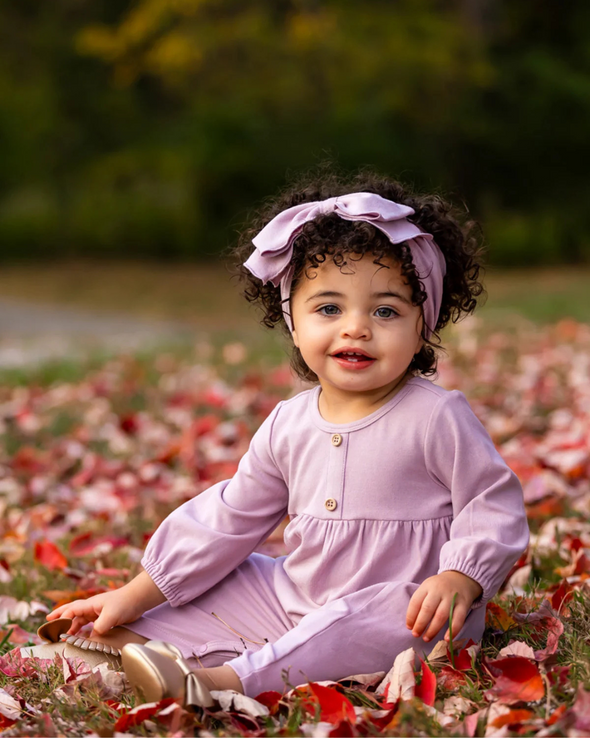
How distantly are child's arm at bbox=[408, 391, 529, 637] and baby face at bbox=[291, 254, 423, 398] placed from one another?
0.47 feet

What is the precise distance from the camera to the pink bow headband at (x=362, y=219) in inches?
78.6

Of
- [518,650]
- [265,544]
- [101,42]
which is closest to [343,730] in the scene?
[518,650]

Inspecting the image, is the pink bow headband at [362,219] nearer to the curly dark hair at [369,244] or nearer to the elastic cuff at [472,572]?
the curly dark hair at [369,244]

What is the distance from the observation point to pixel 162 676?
1738mm

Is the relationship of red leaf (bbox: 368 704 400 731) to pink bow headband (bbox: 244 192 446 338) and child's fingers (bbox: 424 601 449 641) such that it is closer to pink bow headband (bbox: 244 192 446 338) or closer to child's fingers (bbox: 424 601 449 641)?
child's fingers (bbox: 424 601 449 641)

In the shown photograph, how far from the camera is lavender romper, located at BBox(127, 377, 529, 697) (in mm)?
1930

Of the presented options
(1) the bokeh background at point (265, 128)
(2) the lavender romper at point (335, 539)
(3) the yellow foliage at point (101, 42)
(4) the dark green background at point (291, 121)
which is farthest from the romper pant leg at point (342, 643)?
(3) the yellow foliage at point (101, 42)

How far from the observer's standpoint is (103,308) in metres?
14.7

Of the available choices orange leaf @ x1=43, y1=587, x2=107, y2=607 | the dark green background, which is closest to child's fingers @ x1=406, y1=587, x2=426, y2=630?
orange leaf @ x1=43, y1=587, x2=107, y2=607

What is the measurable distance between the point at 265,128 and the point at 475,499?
55.2 ft

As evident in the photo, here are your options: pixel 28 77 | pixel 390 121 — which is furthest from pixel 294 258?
pixel 28 77

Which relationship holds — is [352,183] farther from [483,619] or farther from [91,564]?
[91,564]

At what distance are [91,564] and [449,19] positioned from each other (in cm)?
1780

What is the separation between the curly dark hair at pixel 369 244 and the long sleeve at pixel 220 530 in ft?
0.90
